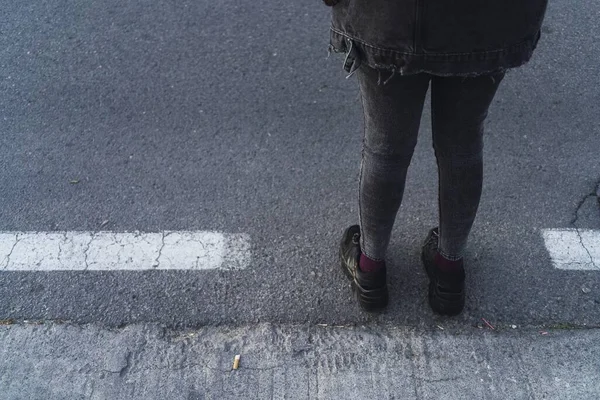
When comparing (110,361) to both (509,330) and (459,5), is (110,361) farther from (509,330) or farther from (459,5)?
(459,5)

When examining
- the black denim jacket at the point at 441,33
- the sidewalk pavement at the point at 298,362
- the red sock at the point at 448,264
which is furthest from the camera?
the red sock at the point at 448,264

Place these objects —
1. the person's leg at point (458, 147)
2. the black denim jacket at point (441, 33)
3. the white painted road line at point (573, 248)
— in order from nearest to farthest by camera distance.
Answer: the black denim jacket at point (441, 33)
the person's leg at point (458, 147)
the white painted road line at point (573, 248)

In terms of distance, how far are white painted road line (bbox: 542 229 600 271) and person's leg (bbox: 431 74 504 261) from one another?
55 cm

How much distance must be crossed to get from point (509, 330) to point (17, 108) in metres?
2.68

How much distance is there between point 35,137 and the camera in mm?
3225

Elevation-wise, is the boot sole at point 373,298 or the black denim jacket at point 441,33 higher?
the black denim jacket at point 441,33

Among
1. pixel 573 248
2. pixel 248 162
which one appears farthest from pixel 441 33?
pixel 248 162

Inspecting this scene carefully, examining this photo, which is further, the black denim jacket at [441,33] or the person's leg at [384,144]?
the person's leg at [384,144]

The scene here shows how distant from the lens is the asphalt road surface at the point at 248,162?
2438 millimetres

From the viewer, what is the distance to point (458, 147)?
199cm

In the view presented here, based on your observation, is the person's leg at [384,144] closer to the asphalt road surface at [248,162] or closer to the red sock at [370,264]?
the red sock at [370,264]

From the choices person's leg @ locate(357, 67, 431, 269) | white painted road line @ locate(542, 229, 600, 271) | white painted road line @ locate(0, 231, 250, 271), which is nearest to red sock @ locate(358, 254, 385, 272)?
person's leg @ locate(357, 67, 431, 269)

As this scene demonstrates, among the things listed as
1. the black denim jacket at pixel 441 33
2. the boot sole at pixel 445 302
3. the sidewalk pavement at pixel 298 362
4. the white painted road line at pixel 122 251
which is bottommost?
the white painted road line at pixel 122 251

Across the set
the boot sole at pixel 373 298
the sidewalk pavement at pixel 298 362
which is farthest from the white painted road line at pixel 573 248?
the boot sole at pixel 373 298
